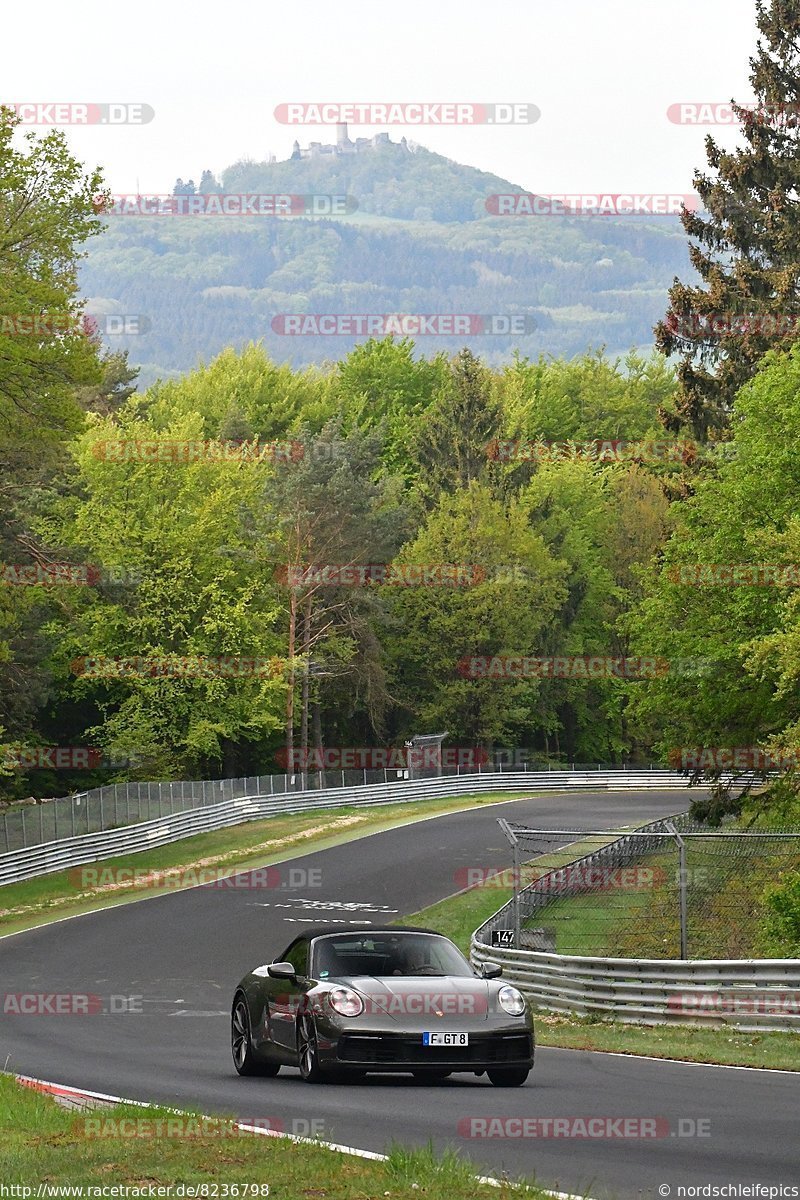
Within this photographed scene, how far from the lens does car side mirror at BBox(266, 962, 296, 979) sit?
14539mm

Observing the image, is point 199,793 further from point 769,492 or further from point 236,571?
point 769,492

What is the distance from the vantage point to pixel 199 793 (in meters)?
58.1

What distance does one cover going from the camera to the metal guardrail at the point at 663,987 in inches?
725

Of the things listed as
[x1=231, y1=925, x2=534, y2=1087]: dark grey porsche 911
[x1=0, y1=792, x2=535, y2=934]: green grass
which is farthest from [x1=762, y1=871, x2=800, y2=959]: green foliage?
[x1=0, y1=792, x2=535, y2=934]: green grass

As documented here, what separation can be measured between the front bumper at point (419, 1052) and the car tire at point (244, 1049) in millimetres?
1488

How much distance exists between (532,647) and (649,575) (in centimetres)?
4961

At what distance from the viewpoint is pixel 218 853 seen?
172 feet

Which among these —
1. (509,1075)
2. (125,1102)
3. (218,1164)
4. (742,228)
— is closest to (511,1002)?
(509,1075)

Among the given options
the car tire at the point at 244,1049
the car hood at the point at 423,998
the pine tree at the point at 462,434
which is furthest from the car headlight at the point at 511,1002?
the pine tree at the point at 462,434

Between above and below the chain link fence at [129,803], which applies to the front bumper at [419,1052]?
above

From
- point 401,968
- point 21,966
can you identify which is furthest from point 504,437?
point 401,968

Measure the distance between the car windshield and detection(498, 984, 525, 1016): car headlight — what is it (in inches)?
23.8

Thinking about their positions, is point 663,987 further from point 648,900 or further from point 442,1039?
point 648,900

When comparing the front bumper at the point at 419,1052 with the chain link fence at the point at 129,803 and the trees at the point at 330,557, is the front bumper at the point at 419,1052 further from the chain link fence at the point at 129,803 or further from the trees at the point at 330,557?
the trees at the point at 330,557
